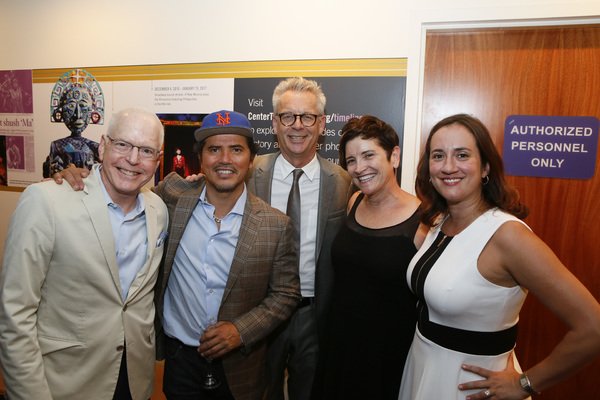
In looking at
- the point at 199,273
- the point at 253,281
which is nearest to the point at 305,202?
the point at 253,281

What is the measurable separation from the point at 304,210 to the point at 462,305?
106 centimetres

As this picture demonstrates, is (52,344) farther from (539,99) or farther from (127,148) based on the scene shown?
(539,99)

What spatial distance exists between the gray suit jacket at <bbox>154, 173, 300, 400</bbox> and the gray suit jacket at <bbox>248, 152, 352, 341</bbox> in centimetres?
22

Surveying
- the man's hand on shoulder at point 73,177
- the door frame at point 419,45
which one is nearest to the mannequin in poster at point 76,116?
the man's hand on shoulder at point 73,177

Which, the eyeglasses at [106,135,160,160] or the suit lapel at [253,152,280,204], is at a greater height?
the eyeglasses at [106,135,160,160]

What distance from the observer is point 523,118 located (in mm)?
2574

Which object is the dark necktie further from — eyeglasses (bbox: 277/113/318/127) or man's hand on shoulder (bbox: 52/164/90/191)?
man's hand on shoulder (bbox: 52/164/90/191)

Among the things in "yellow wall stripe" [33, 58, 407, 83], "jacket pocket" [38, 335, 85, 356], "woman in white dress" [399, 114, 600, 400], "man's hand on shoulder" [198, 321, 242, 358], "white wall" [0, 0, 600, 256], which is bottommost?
"man's hand on shoulder" [198, 321, 242, 358]

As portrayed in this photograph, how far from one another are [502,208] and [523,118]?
1.43 meters

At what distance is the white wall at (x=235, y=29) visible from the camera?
2.53 metres

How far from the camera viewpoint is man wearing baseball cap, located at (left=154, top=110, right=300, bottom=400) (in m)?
1.80

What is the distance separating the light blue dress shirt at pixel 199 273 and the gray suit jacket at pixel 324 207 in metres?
0.43

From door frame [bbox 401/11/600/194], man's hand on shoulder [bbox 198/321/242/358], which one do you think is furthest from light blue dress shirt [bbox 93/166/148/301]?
door frame [bbox 401/11/600/194]

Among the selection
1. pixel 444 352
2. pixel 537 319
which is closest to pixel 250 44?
pixel 444 352
